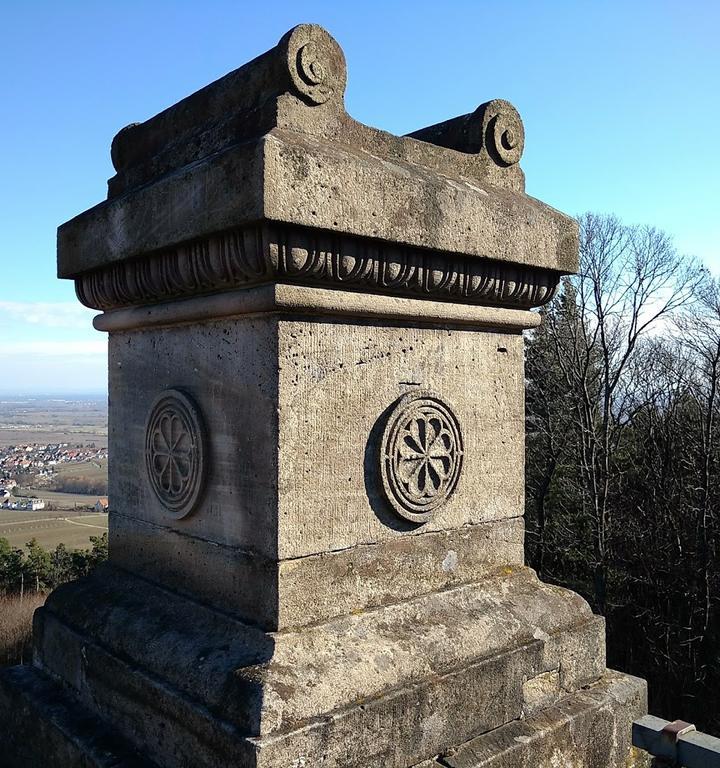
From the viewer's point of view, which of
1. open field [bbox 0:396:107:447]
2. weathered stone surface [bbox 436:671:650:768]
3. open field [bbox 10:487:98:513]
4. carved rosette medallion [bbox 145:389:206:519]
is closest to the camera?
weathered stone surface [bbox 436:671:650:768]

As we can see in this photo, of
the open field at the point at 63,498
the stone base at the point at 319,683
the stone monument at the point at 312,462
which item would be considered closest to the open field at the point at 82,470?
the open field at the point at 63,498

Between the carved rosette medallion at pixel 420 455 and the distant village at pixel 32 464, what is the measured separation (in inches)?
1857

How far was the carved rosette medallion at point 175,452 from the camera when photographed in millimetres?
2141

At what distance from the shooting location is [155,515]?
2391 mm

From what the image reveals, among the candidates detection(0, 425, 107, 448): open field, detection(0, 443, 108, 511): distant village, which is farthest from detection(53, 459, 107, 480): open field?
detection(0, 425, 107, 448): open field

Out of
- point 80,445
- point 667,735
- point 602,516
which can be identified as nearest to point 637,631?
point 602,516

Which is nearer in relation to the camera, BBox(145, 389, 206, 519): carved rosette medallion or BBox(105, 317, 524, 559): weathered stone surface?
BBox(105, 317, 524, 559): weathered stone surface

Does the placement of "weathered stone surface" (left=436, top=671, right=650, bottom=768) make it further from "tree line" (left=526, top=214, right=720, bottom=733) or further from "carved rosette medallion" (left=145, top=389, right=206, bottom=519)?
"tree line" (left=526, top=214, right=720, bottom=733)

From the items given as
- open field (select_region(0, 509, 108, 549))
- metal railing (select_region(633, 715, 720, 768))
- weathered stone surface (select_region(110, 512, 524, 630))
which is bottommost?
open field (select_region(0, 509, 108, 549))

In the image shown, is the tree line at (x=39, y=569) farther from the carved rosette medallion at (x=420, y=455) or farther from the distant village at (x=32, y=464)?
the distant village at (x=32, y=464)

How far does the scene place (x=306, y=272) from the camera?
1.88 meters

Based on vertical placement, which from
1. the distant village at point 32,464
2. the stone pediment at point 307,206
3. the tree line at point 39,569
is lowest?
the distant village at point 32,464

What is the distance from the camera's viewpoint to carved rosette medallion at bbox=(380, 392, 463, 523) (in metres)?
2.15

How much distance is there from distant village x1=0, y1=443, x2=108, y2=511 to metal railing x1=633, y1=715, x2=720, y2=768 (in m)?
47.3
